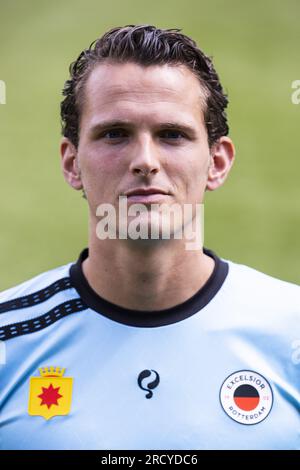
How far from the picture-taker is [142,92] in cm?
350

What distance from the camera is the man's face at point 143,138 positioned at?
11.1 feet

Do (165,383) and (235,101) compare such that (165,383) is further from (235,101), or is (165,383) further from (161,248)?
(235,101)

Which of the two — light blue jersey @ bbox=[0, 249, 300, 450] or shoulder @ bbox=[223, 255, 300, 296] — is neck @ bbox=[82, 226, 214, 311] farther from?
shoulder @ bbox=[223, 255, 300, 296]

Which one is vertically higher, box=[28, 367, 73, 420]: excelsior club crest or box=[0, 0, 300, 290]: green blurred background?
box=[0, 0, 300, 290]: green blurred background

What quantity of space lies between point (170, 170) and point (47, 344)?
905mm

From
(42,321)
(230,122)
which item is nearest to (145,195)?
(42,321)

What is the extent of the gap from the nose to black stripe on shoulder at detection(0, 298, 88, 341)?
67 centimetres

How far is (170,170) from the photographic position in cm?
343

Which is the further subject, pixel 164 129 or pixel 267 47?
pixel 267 47

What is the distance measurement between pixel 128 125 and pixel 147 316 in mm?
819

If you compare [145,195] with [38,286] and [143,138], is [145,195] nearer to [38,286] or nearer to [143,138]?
[143,138]

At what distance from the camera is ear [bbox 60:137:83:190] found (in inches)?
149

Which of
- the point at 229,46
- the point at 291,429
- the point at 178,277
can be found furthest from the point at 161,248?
the point at 229,46

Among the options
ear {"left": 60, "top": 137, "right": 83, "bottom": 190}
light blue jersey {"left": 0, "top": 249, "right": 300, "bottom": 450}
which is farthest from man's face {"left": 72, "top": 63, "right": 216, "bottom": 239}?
light blue jersey {"left": 0, "top": 249, "right": 300, "bottom": 450}
